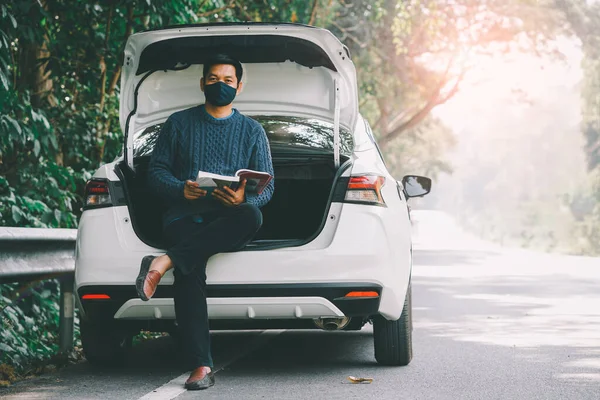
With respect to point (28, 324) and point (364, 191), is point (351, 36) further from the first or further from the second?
point (364, 191)

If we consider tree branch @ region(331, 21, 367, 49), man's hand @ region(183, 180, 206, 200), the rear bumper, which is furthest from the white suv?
tree branch @ region(331, 21, 367, 49)

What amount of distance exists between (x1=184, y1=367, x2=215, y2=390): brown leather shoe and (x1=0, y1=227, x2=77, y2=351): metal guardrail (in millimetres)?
1300

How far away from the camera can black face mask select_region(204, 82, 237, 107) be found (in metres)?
5.96

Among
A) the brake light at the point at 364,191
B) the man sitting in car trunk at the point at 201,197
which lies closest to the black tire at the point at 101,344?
the man sitting in car trunk at the point at 201,197

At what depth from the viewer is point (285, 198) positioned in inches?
278

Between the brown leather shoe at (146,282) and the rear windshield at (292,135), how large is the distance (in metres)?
1.14

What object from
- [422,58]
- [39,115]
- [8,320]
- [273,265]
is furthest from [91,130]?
[422,58]

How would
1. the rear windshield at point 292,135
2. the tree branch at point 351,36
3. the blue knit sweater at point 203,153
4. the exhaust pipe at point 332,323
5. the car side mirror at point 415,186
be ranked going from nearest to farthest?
the blue knit sweater at point 203,153, the exhaust pipe at point 332,323, the rear windshield at point 292,135, the car side mirror at point 415,186, the tree branch at point 351,36

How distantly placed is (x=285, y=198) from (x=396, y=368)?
136 centimetres

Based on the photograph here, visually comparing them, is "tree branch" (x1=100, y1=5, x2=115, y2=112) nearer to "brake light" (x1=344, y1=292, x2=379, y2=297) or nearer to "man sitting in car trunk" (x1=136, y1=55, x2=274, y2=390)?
"man sitting in car trunk" (x1=136, y1=55, x2=274, y2=390)

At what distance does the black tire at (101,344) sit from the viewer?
6.45m

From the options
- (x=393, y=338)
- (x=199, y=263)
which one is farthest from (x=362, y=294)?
(x=199, y=263)

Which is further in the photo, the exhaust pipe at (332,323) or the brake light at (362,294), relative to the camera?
the exhaust pipe at (332,323)

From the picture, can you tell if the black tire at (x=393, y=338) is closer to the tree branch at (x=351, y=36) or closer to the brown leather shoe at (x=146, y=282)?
the brown leather shoe at (x=146, y=282)
